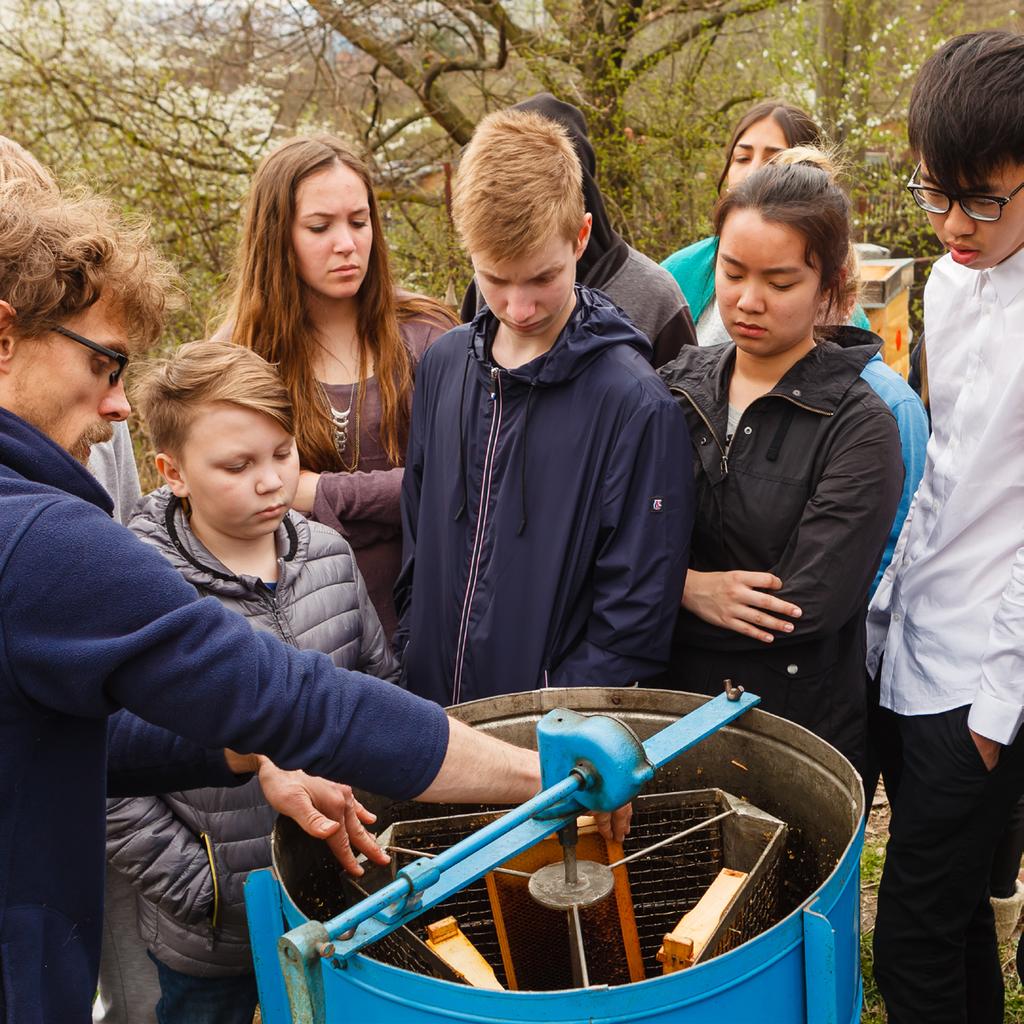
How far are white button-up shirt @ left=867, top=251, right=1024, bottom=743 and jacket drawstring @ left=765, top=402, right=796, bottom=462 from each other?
289 millimetres

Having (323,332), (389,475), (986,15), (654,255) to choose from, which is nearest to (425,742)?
(389,475)

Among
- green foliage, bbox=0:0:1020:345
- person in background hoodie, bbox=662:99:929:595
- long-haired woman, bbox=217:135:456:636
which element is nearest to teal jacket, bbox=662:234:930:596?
person in background hoodie, bbox=662:99:929:595

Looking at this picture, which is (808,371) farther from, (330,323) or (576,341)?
(330,323)

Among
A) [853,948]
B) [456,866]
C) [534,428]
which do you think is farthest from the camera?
[534,428]

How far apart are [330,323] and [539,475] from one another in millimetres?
914

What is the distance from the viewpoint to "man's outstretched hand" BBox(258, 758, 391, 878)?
1.61 metres

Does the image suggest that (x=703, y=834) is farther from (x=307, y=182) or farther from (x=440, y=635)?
(x=307, y=182)

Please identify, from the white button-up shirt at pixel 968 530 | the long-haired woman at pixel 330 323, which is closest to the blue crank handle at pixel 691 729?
the white button-up shirt at pixel 968 530

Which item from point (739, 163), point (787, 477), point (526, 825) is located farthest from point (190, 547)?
point (739, 163)

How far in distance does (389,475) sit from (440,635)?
47cm

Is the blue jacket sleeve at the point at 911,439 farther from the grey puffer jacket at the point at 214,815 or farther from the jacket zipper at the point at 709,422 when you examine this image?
the grey puffer jacket at the point at 214,815

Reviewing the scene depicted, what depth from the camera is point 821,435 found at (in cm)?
201

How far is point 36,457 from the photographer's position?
132 centimetres

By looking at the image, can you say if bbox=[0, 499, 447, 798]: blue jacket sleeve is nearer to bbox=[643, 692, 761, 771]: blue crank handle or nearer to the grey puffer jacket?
bbox=[643, 692, 761, 771]: blue crank handle
